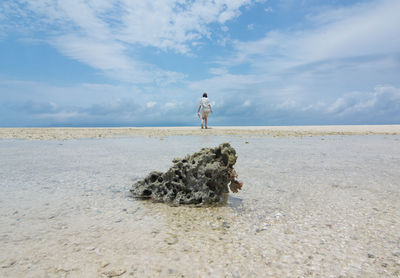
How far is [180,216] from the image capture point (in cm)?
285

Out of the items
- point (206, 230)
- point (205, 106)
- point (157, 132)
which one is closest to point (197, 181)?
point (206, 230)

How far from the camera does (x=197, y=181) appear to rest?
3498mm

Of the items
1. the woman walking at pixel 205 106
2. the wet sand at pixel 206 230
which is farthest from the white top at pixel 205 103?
the wet sand at pixel 206 230

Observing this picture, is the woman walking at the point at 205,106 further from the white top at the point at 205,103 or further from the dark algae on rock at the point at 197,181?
the dark algae on rock at the point at 197,181

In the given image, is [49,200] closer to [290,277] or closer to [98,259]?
[98,259]

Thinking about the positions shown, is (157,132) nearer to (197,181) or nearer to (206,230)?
(197,181)

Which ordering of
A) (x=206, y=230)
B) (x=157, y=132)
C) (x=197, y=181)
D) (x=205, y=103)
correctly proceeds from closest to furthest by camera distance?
(x=206, y=230) → (x=197, y=181) → (x=157, y=132) → (x=205, y=103)

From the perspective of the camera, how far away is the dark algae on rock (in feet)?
11.1

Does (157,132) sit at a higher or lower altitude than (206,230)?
higher

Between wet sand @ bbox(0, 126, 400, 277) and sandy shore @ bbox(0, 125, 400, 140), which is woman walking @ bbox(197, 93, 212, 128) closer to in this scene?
sandy shore @ bbox(0, 125, 400, 140)

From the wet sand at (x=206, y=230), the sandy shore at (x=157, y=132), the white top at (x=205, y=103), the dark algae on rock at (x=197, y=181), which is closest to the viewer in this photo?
the wet sand at (x=206, y=230)

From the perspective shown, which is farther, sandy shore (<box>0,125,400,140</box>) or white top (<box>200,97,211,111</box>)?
white top (<box>200,97,211,111</box>)

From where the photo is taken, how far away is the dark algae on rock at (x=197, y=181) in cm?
339

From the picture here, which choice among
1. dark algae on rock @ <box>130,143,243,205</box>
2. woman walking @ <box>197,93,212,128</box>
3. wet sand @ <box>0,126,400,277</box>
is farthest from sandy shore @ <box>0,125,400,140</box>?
dark algae on rock @ <box>130,143,243,205</box>
